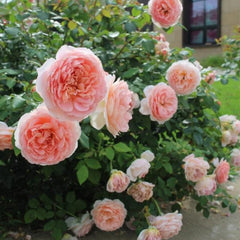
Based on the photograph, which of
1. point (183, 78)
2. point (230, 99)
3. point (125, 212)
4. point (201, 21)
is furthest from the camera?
point (201, 21)

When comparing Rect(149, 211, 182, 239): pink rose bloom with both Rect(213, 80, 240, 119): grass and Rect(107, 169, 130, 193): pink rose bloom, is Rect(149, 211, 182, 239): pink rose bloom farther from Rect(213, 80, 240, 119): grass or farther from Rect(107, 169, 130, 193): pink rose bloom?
Rect(213, 80, 240, 119): grass

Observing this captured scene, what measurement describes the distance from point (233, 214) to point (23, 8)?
140 centimetres

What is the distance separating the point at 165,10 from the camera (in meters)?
1.64

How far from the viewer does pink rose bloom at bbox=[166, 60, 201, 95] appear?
1.49m

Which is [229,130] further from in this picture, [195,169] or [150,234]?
[150,234]

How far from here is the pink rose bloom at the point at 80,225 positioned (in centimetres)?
144

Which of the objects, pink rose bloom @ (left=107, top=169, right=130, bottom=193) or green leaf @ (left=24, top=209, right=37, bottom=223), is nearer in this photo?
pink rose bloom @ (left=107, top=169, right=130, bottom=193)

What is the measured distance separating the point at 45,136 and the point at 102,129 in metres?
0.54

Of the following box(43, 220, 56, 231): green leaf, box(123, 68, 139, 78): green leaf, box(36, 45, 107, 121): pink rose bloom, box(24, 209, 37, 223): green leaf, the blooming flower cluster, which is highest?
box(36, 45, 107, 121): pink rose bloom

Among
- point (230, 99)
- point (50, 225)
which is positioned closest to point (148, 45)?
point (50, 225)

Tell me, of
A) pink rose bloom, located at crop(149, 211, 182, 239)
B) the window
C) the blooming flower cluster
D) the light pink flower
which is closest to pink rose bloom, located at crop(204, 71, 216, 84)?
the blooming flower cluster

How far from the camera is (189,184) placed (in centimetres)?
167

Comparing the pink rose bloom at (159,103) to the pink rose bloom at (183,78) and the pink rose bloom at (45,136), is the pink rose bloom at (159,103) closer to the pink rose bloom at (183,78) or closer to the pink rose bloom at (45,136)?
the pink rose bloom at (183,78)

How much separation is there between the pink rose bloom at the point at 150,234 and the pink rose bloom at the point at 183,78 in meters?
0.55
